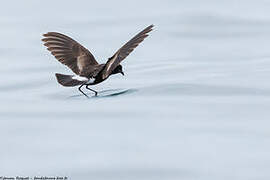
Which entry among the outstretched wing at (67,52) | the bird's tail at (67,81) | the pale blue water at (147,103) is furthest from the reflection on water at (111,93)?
the bird's tail at (67,81)

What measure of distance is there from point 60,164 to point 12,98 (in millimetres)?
3342

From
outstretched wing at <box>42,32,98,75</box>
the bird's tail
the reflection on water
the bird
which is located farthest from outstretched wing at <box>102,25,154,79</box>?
outstretched wing at <box>42,32,98,75</box>

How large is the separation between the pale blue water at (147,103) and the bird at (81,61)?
0.24 m

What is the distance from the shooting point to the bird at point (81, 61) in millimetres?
9500

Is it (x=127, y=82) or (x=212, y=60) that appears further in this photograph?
(x=212, y=60)

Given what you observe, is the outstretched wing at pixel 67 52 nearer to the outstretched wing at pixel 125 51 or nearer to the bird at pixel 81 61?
the bird at pixel 81 61

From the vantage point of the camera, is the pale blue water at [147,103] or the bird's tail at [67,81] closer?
the pale blue water at [147,103]

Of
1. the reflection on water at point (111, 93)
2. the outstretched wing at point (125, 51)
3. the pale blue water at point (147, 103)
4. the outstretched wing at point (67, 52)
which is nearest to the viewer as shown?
the pale blue water at point (147, 103)

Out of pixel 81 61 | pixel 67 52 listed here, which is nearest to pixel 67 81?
pixel 81 61

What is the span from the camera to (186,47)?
1480cm

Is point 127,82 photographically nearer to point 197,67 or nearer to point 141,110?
point 197,67

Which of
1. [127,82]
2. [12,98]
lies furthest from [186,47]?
[12,98]

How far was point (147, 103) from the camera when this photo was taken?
374 inches

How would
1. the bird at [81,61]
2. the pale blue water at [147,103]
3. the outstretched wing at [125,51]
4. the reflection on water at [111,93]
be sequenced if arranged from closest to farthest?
the pale blue water at [147,103] → the outstretched wing at [125,51] → the bird at [81,61] → the reflection on water at [111,93]
